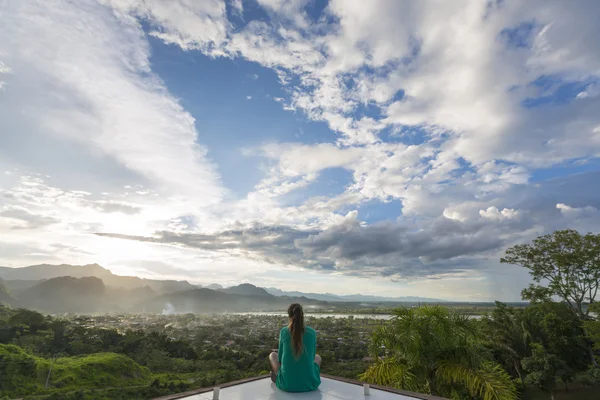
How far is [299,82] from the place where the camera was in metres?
8.77

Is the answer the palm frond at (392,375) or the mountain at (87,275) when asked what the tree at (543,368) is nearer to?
the palm frond at (392,375)

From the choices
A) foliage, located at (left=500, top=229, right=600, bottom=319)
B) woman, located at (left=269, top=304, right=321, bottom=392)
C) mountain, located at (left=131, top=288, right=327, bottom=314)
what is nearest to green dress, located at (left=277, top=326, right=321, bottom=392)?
woman, located at (left=269, top=304, right=321, bottom=392)

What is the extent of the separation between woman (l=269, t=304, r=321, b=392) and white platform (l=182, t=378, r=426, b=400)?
88 mm

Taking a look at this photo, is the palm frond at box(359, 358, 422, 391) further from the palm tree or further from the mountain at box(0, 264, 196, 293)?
the mountain at box(0, 264, 196, 293)

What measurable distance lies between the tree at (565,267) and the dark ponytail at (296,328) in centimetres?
1641

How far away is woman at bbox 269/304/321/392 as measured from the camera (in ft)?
9.67

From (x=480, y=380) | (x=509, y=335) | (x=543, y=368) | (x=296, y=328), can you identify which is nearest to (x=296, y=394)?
(x=296, y=328)

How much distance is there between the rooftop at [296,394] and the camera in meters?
2.89

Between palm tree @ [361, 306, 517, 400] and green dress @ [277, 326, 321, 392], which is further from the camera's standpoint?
palm tree @ [361, 306, 517, 400]

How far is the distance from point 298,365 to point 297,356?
0.11 metres

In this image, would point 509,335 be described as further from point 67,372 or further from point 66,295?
point 66,295

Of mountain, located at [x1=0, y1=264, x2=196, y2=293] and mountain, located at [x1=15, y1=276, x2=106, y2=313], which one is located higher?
mountain, located at [x1=0, y1=264, x2=196, y2=293]

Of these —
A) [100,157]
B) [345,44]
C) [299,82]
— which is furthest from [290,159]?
[100,157]

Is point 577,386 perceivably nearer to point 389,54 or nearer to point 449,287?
point 449,287
